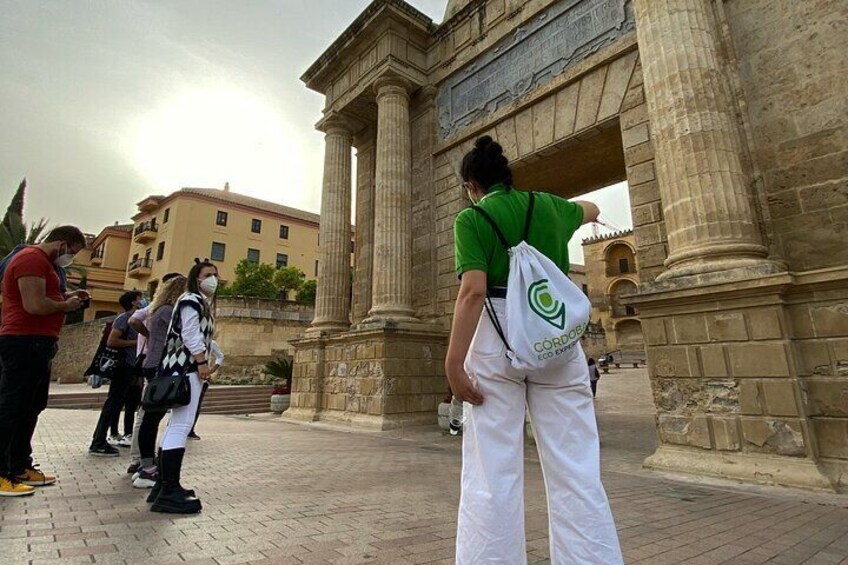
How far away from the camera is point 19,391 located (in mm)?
3340

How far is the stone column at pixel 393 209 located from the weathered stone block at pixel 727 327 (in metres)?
5.94

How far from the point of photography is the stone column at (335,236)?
1137 cm

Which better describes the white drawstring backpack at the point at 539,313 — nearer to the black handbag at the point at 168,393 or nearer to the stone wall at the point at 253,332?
the black handbag at the point at 168,393

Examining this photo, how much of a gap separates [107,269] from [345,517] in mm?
49505

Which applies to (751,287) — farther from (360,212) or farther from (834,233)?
(360,212)

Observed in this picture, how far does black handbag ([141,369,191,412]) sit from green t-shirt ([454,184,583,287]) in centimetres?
238

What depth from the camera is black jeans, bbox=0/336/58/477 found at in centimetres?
327

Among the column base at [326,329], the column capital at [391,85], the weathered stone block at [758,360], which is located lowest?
the weathered stone block at [758,360]

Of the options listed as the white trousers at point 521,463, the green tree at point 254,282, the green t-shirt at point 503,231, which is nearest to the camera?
the white trousers at point 521,463

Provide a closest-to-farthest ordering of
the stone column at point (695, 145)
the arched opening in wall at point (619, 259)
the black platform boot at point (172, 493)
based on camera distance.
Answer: the black platform boot at point (172, 493) < the stone column at point (695, 145) < the arched opening in wall at point (619, 259)

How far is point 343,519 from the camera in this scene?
9.30 ft

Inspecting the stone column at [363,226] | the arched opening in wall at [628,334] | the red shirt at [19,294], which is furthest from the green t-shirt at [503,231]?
the arched opening in wall at [628,334]

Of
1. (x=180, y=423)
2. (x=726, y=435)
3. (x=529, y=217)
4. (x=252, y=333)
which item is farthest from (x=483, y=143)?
(x=252, y=333)

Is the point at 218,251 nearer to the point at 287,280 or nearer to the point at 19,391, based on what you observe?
the point at 287,280
